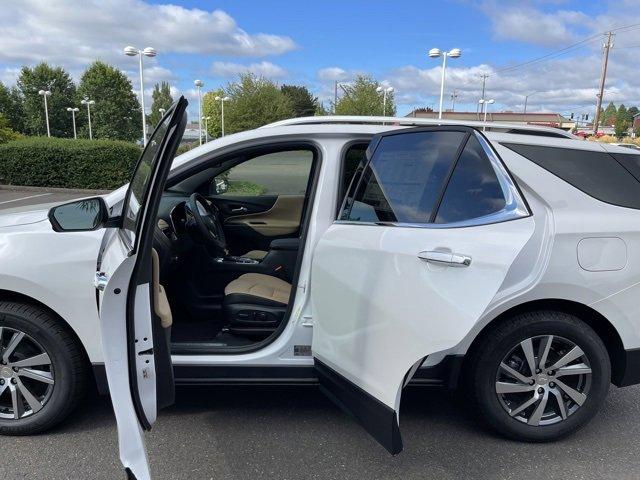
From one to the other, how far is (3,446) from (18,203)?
34.0ft

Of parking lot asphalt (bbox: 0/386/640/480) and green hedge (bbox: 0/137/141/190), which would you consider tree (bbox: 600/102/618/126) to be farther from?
parking lot asphalt (bbox: 0/386/640/480)

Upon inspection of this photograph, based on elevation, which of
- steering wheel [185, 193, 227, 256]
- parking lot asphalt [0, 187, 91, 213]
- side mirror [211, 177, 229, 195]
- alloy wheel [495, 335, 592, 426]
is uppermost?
side mirror [211, 177, 229, 195]

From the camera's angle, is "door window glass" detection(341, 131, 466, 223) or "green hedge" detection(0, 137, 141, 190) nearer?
"door window glass" detection(341, 131, 466, 223)

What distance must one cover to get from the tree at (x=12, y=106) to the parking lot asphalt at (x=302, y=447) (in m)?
72.8

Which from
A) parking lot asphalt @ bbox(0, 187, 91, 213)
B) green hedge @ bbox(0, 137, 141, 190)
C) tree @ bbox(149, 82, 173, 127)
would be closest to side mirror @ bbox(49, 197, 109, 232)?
parking lot asphalt @ bbox(0, 187, 91, 213)

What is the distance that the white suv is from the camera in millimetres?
2170

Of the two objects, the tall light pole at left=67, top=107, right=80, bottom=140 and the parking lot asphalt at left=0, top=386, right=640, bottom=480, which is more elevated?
the tall light pole at left=67, top=107, right=80, bottom=140

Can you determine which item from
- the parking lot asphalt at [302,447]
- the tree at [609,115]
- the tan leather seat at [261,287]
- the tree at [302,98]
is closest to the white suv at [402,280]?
the parking lot asphalt at [302,447]

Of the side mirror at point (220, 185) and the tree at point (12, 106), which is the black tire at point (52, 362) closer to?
the side mirror at point (220, 185)

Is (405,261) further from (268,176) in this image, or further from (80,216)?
(268,176)

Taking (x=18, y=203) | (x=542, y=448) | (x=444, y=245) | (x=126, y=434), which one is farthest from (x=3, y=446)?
(x=18, y=203)

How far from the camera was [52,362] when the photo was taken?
8.48 ft

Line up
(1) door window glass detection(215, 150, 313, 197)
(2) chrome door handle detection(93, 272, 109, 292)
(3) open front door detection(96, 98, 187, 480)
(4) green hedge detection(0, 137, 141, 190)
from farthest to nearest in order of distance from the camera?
(4) green hedge detection(0, 137, 141, 190) < (1) door window glass detection(215, 150, 313, 197) < (2) chrome door handle detection(93, 272, 109, 292) < (3) open front door detection(96, 98, 187, 480)

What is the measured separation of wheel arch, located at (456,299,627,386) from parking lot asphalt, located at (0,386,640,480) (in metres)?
0.39
